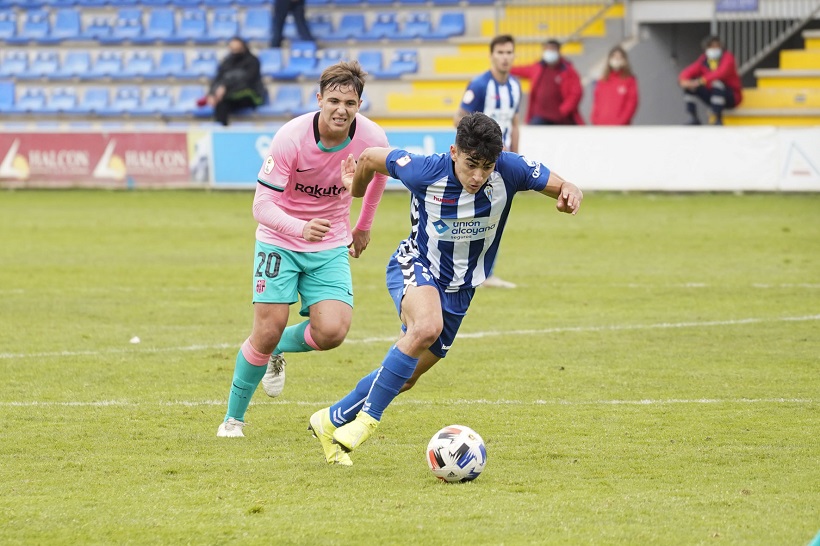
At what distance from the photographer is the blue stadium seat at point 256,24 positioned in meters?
26.8

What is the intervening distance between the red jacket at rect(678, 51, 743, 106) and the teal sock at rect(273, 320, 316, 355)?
15740 millimetres

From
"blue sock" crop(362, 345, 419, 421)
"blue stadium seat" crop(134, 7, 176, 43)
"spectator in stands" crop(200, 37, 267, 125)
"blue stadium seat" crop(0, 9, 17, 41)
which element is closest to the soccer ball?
"blue sock" crop(362, 345, 419, 421)

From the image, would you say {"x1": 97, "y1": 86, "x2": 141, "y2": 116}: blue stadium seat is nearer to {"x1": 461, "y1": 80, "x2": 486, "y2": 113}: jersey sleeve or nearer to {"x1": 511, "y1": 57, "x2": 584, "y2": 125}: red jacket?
{"x1": 511, "y1": 57, "x2": 584, "y2": 125}: red jacket

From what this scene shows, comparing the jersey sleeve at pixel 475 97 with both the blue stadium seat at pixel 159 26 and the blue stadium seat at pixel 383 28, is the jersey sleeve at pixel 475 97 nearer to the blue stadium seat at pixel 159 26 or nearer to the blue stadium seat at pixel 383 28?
the blue stadium seat at pixel 383 28

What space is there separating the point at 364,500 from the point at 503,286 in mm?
7284

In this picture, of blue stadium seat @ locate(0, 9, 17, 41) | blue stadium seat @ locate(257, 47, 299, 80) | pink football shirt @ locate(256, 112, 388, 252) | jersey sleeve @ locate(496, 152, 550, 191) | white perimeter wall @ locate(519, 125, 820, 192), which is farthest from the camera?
blue stadium seat @ locate(0, 9, 17, 41)

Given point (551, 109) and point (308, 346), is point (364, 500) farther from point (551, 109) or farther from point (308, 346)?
point (551, 109)

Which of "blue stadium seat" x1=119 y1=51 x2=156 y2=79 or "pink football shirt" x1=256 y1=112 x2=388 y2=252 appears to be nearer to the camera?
"pink football shirt" x1=256 y1=112 x2=388 y2=252

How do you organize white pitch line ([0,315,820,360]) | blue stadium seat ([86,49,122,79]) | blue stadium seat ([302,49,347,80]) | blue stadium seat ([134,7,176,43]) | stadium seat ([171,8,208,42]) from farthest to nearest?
blue stadium seat ([134,7,176,43]) → stadium seat ([171,8,208,42]) → blue stadium seat ([86,49,122,79]) → blue stadium seat ([302,49,347,80]) → white pitch line ([0,315,820,360])

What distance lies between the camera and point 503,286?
12500mm

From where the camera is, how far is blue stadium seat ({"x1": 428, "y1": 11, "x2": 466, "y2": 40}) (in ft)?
83.2

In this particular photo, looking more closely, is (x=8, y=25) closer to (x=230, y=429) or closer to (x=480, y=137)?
(x=230, y=429)

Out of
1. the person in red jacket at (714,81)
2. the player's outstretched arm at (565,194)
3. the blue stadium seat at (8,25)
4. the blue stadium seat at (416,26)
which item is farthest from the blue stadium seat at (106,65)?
the player's outstretched arm at (565,194)

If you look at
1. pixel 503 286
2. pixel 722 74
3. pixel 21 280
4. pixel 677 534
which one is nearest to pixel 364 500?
pixel 677 534
